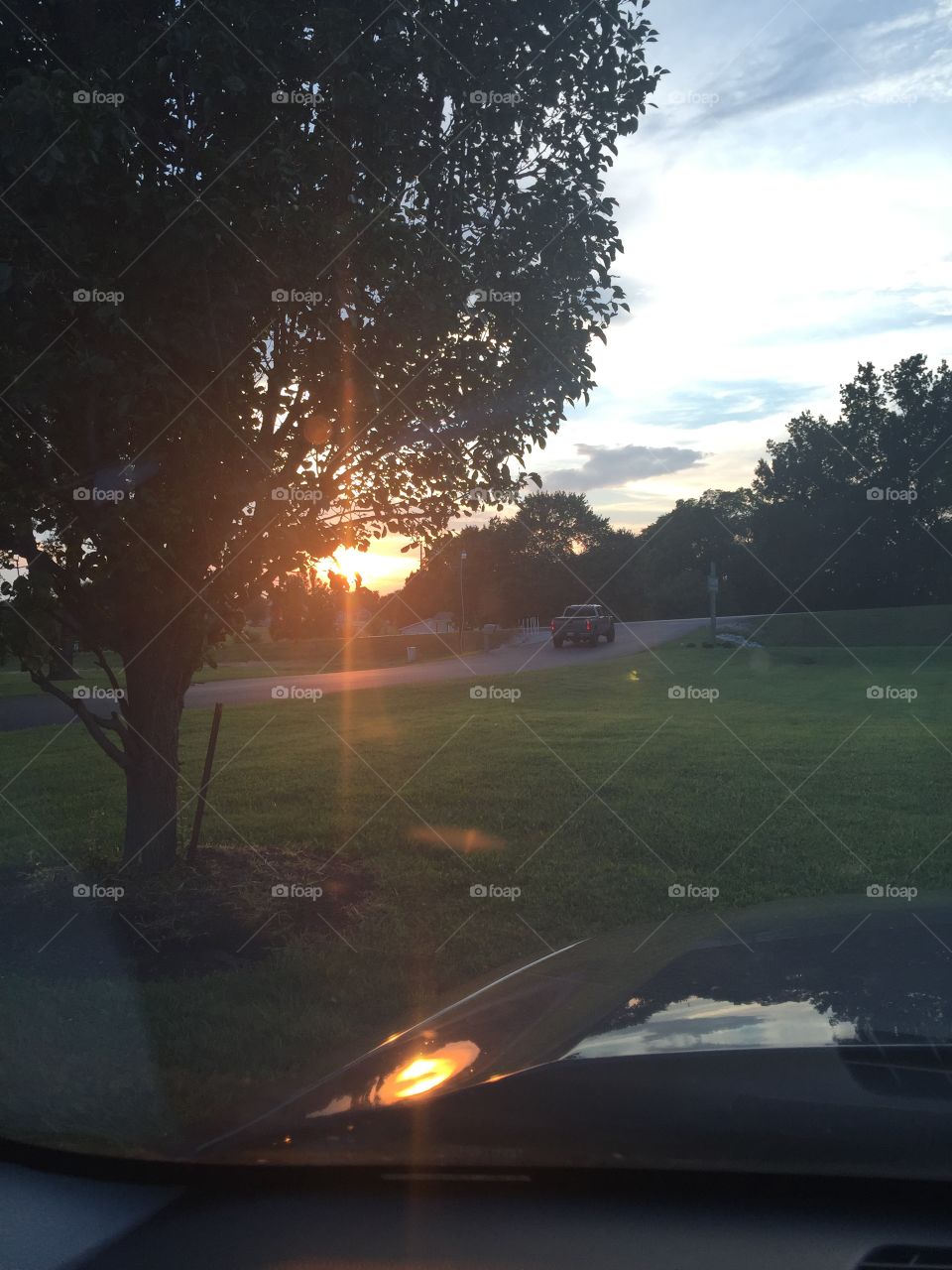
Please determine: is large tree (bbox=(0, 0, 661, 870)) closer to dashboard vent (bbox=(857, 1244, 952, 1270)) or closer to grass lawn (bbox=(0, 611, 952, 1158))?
grass lawn (bbox=(0, 611, 952, 1158))

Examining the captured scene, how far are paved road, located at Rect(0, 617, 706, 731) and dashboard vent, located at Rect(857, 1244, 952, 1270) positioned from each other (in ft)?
51.7

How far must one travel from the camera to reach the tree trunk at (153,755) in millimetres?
7016

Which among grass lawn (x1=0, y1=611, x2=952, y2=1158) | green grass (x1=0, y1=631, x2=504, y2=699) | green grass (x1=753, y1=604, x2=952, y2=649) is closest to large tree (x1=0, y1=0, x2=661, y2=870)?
grass lawn (x1=0, y1=611, x2=952, y2=1158)

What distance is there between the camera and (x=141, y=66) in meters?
5.84

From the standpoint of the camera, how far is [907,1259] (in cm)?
196

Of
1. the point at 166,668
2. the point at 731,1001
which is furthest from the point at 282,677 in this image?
the point at 731,1001

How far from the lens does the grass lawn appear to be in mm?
4609

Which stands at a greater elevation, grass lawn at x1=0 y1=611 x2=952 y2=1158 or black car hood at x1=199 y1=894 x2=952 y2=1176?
black car hood at x1=199 y1=894 x2=952 y2=1176

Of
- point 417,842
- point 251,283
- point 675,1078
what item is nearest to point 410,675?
point 417,842

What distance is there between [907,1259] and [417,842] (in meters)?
6.70

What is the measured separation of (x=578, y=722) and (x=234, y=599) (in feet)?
33.0

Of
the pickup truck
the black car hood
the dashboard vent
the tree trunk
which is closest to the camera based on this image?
the dashboard vent

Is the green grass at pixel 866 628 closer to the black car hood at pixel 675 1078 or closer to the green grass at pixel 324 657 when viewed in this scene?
the green grass at pixel 324 657

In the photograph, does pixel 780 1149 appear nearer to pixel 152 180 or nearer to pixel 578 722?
pixel 152 180
